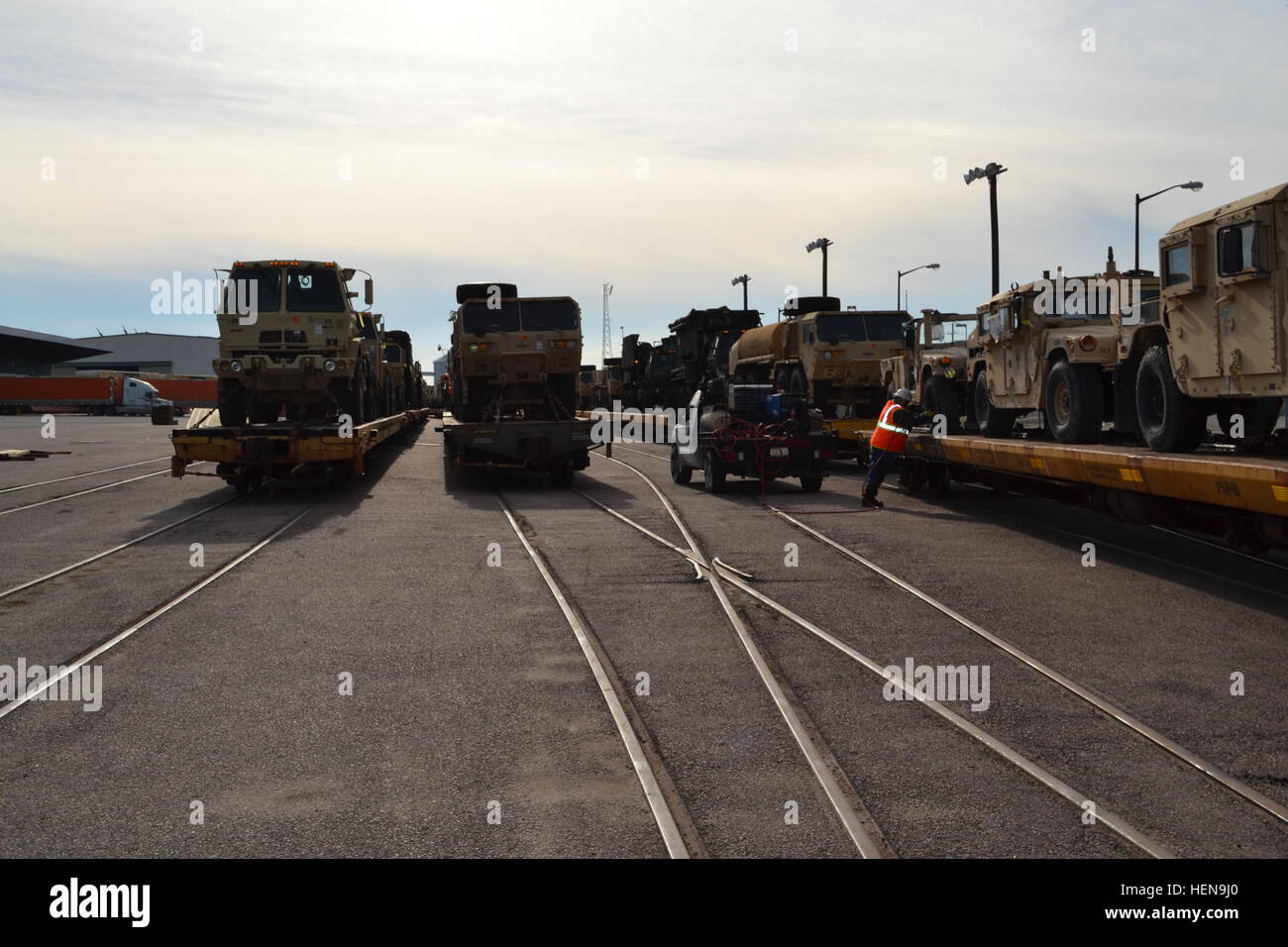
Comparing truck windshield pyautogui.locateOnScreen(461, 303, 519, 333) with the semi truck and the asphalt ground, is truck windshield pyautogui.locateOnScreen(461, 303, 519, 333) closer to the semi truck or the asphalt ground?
the asphalt ground

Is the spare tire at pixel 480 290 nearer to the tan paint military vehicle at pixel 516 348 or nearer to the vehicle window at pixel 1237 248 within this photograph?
the tan paint military vehicle at pixel 516 348

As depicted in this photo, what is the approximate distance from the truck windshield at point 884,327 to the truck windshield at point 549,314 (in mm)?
6439

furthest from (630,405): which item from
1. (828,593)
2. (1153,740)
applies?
(1153,740)

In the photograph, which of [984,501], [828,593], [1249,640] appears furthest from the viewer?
[984,501]

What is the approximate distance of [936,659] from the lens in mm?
6965

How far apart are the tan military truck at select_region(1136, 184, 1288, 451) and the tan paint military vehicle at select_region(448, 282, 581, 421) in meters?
11.4

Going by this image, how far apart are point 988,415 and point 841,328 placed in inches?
334

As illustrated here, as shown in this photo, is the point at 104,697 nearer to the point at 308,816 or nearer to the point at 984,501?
the point at 308,816

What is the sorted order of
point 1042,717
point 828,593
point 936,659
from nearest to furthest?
1. point 1042,717
2. point 936,659
3. point 828,593

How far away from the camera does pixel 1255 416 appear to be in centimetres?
967

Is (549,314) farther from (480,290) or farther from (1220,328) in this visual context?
(1220,328)

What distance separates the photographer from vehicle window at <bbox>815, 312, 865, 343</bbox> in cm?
2320

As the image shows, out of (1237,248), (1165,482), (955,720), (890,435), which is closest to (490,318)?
(890,435)

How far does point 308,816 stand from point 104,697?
A: 2366 mm
